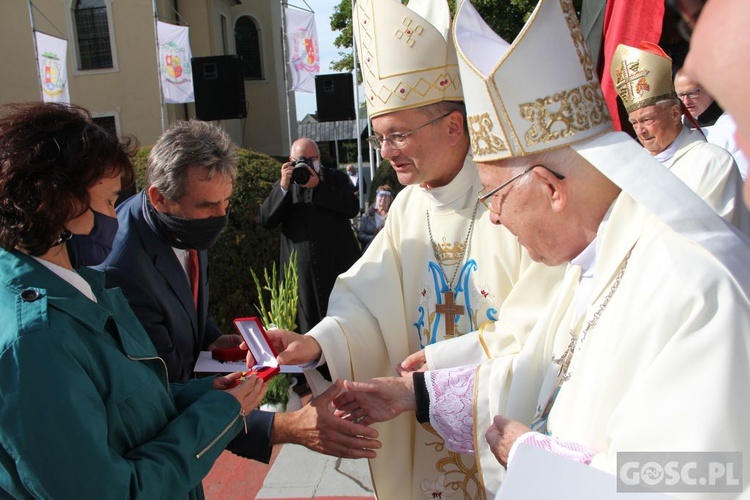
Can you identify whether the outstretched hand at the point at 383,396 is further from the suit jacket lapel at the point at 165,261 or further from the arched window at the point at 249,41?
the arched window at the point at 249,41

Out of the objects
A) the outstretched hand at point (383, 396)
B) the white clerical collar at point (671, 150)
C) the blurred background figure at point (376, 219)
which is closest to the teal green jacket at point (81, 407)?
the outstretched hand at point (383, 396)

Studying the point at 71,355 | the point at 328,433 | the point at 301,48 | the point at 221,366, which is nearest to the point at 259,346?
the point at 221,366

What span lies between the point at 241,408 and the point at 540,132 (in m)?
1.19

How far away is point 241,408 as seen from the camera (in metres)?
1.81

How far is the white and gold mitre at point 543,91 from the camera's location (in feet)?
5.23

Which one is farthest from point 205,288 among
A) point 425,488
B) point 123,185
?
point 425,488

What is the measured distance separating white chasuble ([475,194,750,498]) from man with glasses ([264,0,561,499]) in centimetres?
84

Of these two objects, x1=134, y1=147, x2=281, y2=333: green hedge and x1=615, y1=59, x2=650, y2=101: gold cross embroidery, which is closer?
x1=615, y1=59, x2=650, y2=101: gold cross embroidery

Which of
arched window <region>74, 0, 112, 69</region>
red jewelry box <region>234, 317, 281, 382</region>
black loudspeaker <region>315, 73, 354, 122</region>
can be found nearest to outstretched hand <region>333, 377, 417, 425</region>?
red jewelry box <region>234, 317, 281, 382</region>

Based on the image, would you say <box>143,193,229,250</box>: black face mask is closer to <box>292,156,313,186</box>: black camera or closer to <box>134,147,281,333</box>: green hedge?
<box>292,156,313,186</box>: black camera

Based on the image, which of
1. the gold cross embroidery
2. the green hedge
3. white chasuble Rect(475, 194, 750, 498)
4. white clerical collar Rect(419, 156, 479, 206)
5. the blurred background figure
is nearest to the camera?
white chasuble Rect(475, 194, 750, 498)

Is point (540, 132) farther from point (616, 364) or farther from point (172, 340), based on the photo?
point (172, 340)

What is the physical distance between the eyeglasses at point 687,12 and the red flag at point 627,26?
127 inches

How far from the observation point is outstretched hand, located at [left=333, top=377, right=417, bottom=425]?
6.86ft
